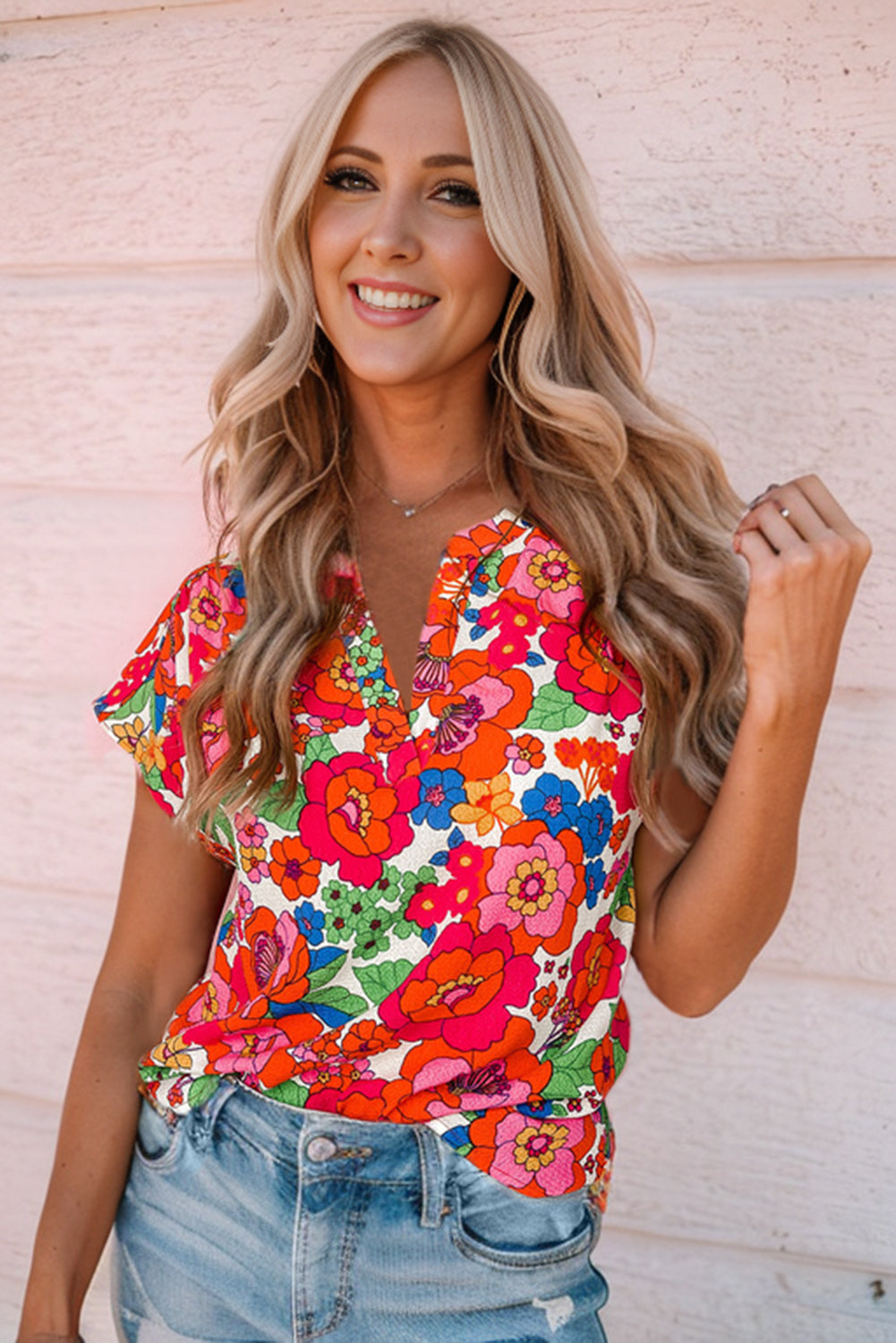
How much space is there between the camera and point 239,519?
178cm

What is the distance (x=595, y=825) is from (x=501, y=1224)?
1.34 ft

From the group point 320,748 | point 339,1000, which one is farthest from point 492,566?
point 339,1000

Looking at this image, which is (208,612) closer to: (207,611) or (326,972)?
(207,611)

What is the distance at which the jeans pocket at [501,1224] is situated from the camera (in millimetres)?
1458

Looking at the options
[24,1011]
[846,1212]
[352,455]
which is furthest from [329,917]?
[24,1011]

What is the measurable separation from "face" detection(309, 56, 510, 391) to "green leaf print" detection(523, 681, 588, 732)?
39 cm

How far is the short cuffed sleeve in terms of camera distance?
67.0 inches

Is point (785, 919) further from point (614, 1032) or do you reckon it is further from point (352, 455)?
point (352, 455)

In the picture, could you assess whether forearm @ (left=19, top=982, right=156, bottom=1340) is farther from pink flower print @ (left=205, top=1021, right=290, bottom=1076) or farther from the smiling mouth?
the smiling mouth

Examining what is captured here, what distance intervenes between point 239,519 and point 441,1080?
2.33ft

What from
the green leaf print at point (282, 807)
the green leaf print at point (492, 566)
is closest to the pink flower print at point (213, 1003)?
the green leaf print at point (282, 807)

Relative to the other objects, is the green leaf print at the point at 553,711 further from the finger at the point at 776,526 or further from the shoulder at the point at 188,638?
the shoulder at the point at 188,638

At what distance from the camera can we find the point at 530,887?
150 centimetres

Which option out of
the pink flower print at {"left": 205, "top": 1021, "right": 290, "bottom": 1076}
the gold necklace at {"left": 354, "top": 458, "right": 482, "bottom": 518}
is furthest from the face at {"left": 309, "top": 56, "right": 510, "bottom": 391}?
the pink flower print at {"left": 205, "top": 1021, "right": 290, "bottom": 1076}
